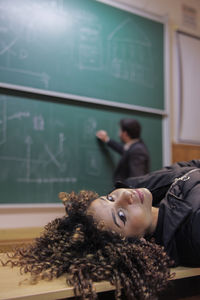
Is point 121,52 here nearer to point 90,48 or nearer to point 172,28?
point 90,48

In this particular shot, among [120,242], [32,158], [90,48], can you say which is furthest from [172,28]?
[120,242]

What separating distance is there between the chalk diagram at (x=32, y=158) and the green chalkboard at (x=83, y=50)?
0.84ft

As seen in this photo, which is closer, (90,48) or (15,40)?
(15,40)

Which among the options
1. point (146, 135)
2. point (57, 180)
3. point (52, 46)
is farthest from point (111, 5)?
point (57, 180)

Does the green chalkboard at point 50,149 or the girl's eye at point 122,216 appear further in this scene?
the green chalkboard at point 50,149

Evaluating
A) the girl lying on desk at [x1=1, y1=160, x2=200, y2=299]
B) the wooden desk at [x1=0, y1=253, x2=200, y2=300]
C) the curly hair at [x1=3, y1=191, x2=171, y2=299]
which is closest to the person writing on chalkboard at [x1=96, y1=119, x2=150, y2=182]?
the girl lying on desk at [x1=1, y1=160, x2=200, y2=299]

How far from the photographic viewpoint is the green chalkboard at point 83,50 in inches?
94.4

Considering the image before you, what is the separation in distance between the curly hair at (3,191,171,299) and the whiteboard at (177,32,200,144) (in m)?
2.43

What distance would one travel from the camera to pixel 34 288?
2.83 ft

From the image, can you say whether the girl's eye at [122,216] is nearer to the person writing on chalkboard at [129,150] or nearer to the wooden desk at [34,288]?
the wooden desk at [34,288]

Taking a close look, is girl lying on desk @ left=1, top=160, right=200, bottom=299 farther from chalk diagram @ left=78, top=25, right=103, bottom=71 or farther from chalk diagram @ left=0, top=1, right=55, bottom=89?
chalk diagram @ left=78, top=25, right=103, bottom=71

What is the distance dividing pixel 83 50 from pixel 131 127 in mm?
793

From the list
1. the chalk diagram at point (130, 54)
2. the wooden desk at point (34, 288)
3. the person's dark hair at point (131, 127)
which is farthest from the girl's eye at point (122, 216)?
the chalk diagram at point (130, 54)

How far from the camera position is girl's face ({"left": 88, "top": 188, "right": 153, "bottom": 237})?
44.3 inches
